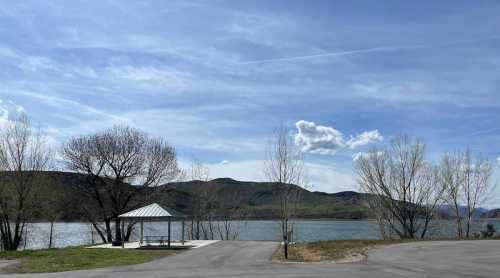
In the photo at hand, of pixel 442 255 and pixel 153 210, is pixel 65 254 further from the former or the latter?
pixel 442 255

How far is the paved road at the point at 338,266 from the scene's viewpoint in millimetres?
19375

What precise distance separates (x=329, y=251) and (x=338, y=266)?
283 inches

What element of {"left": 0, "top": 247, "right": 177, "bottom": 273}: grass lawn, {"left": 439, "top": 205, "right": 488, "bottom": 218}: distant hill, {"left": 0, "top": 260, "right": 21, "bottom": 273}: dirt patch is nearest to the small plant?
{"left": 439, "top": 205, "right": 488, "bottom": 218}: distant hill

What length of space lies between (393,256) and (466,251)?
408 cm

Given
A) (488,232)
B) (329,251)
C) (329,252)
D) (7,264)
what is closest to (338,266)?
(329,252)

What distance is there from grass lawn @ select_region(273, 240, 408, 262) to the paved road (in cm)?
81

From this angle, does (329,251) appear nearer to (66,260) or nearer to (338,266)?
(338,266)

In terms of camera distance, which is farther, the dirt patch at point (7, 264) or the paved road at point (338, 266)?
the dirt patch at point (7, 264)

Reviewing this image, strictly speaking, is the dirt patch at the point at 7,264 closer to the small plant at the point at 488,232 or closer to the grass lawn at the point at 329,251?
the grass lawn at the point at 329,251

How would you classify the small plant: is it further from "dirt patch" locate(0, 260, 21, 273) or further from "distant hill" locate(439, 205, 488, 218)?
"dirt patch" locate(0, 260, 21, 273)

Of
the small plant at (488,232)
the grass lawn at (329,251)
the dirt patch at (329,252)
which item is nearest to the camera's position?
the dirt patch at (329,252)

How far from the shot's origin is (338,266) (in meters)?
22.1

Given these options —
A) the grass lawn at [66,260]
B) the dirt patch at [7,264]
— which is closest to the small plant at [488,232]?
the grass lawn at [66,260]

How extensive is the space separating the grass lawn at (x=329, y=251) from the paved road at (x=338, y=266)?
32.1 inches
